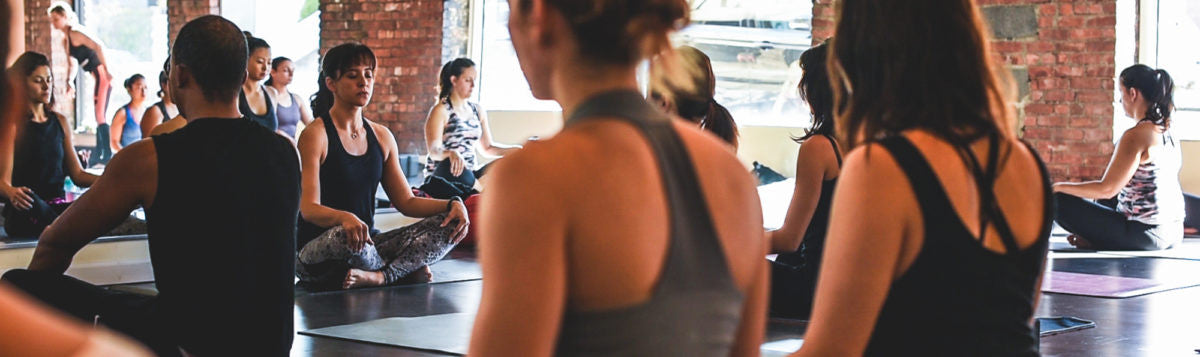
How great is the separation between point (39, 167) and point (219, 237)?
11.7 feet

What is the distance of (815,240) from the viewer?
3.82m

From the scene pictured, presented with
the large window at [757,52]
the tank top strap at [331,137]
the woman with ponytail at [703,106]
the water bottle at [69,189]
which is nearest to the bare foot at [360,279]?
the tank top strap at [331,137]

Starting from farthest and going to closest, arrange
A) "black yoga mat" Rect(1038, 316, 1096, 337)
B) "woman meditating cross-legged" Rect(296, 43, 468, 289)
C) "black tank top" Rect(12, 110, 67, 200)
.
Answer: "black tank top" Rect(12, 110, 67, 200), "woman meditating cross-legged" Rect(296, 43, 468, 289), "black yoga mat" Rect(1038, 316, 1096, 337)

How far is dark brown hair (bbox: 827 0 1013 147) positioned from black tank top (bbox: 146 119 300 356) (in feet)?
4.57

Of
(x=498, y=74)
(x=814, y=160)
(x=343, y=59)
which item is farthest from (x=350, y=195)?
(x=498, y=74)

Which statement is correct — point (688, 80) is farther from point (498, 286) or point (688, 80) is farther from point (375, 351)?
point (375, 351)

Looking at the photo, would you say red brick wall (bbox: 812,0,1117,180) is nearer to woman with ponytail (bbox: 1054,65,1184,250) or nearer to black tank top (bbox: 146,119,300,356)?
woman with ponytail (bbox: 1054,65,1184,250)

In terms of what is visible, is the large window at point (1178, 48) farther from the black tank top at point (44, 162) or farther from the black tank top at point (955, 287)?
the black tank top at point (955, 287)

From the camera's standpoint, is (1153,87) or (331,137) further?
(1153,87)

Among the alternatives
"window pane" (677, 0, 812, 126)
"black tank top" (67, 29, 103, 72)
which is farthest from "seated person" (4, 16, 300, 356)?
"black tank top" (67, 29, 103, 72)

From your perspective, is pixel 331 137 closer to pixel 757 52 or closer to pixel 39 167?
pixel 39 167

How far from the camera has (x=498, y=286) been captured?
39.7 inches

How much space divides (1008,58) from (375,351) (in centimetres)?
568

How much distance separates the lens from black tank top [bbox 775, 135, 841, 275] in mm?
3611
